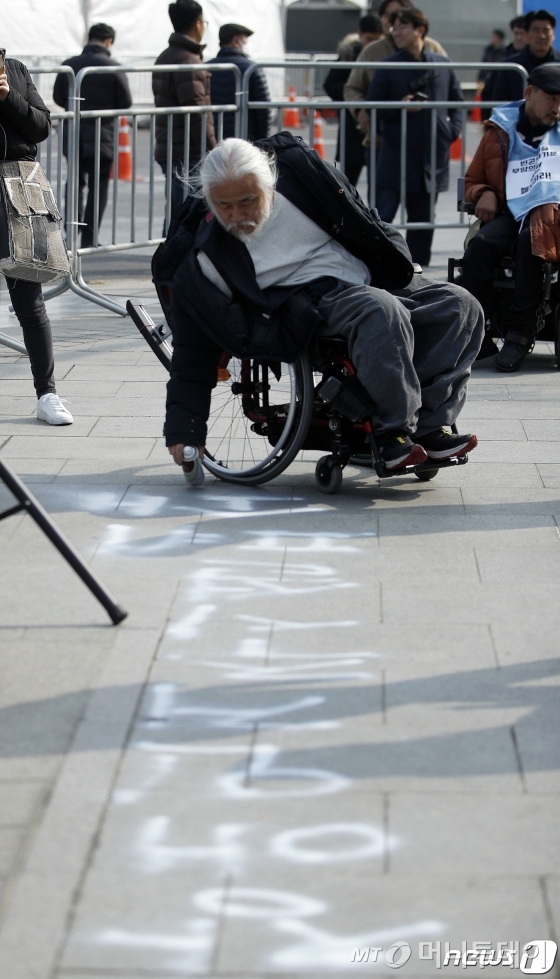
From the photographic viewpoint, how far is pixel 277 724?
121 inches

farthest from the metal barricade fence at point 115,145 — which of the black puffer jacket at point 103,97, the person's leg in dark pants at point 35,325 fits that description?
the person's leg in dark pants at point 35,325

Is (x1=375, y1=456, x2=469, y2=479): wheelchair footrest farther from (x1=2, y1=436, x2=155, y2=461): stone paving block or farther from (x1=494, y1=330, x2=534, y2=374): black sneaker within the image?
(x1=494, y1=330, x2=534, y2=374): black sneaker

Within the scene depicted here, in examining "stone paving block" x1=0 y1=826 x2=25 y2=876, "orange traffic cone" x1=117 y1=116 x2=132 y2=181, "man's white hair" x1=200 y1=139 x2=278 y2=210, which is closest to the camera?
"stone paving block" x1=0 y1=826 x2=25 y2=876

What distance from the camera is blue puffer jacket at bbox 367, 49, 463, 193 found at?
9539 mm

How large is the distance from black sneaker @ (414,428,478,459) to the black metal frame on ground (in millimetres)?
1657

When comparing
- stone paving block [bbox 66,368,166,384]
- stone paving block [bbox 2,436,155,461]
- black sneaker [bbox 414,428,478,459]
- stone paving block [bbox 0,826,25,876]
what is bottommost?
stone paving block [bbox 66,368,166,384]

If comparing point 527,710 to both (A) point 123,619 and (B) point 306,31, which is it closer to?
(A) point 123,619

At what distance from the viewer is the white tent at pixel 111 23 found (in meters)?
20.4

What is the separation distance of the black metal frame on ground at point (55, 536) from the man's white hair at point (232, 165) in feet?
4.83

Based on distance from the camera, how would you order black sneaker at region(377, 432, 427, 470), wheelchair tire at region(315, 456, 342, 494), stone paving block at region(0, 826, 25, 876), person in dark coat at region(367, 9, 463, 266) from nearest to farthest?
stone paving block at region(0, 826, 25, 876)
black sneaker at region(377, 432, 427, 470)
wheelchair tire at region(315, 456, 342, 494)
person in dark coat at region(367, 9, 463, 266)

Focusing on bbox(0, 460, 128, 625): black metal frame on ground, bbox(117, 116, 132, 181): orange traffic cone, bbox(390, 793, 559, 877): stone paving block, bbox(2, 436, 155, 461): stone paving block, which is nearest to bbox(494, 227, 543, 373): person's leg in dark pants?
bbox(2, 436, 155, 461): stone paving block

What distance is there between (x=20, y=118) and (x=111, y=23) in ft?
58.1

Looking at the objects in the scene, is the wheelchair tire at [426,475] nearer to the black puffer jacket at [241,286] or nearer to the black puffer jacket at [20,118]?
the black puffer jacket at [241,286]

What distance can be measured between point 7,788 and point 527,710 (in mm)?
1216
